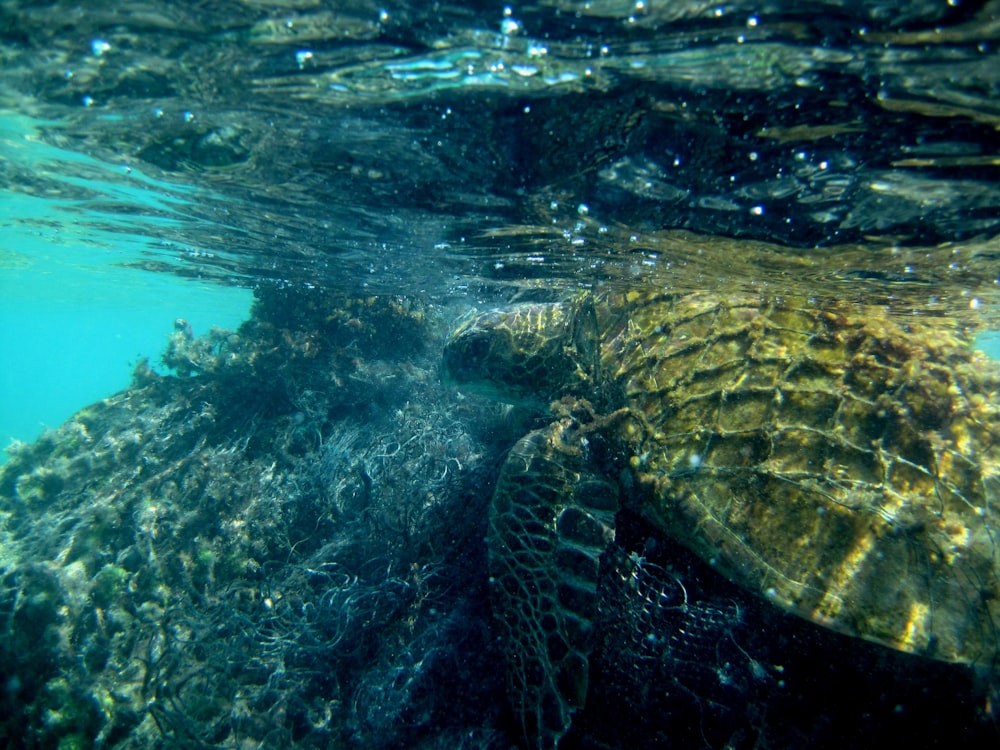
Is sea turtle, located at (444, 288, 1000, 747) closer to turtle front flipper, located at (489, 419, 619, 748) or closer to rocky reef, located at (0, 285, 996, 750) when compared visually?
turtle front flipper, located at (489, 419, 619, 748)

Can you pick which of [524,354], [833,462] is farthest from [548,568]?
[524,354]

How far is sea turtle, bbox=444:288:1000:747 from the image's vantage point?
3.86m

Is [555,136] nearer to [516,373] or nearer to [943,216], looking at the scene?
[516,373]

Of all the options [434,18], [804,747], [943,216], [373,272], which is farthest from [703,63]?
[373,272]

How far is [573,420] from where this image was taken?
5.66 m

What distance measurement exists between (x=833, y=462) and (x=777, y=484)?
628 mm

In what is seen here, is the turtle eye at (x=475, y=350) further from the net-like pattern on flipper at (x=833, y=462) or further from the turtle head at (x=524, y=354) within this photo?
the net-like pattern on flipper at (x=833, y=462)

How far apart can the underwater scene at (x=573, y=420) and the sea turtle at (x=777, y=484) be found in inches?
1.3

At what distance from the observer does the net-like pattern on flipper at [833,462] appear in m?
3.83

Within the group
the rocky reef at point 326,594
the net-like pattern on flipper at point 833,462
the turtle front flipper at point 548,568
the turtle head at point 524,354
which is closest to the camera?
the net-like pattern on flipper at point 833,462

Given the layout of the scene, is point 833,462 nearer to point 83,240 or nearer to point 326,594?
point 326,594

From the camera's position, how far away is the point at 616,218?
261 inches

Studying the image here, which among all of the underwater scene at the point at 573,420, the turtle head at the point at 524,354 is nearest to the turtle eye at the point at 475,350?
the turtle head at the point at 524,354

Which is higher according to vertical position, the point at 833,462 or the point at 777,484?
the point at 833,462
